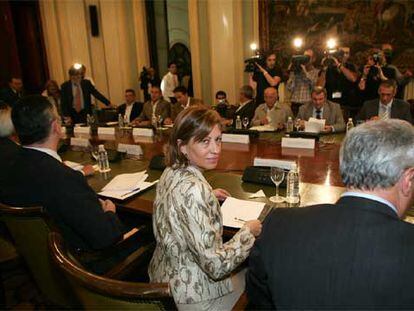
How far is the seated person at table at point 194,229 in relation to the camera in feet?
4.01

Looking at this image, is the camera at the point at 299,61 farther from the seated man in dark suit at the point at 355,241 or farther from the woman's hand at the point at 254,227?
the seated man in dark suit at the point at 355,241

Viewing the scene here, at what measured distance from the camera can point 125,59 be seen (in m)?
7.74

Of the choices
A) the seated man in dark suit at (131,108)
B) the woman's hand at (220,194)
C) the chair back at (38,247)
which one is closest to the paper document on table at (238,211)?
the woman's hand at (220,194)

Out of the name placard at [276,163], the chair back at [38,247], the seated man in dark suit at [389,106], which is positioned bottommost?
the chair back at [38,247]

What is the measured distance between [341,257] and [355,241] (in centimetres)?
5

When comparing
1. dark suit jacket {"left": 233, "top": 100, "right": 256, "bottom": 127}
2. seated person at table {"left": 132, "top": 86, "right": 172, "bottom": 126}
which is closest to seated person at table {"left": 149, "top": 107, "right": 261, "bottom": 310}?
dark suit jacket {"left": 233, "top": 100, "right": 256, "bottom": 127}

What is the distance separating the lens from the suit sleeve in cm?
121

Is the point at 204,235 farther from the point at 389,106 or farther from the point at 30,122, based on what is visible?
the point at 389,106

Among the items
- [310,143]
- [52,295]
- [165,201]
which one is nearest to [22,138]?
[52,295]

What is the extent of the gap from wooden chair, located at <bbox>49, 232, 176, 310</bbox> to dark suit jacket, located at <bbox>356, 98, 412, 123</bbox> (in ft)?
12.2

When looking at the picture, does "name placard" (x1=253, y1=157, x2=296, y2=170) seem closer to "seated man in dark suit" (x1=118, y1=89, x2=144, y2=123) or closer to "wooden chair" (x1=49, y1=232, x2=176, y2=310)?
"wooden chair" (x1=49, y1=232, x2=176, y2=310)

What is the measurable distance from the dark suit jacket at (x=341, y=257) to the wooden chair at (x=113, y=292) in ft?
1.02

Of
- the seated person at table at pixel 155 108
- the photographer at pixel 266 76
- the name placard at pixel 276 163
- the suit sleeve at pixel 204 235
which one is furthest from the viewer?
the photographer at pixel 266 76

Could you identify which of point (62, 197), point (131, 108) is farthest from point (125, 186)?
point (131, 108)
